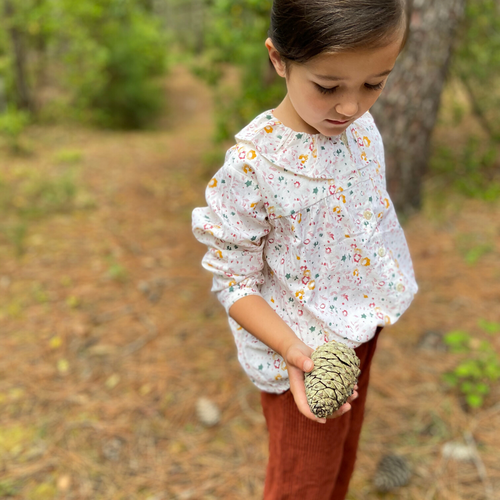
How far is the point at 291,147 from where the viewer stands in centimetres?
106

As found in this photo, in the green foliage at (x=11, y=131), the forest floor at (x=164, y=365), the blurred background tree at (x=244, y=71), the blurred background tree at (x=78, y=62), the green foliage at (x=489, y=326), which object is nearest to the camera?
the forest floor at (x=164, y=365)

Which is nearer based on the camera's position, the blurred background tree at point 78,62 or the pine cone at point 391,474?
the pine cone at point 391,474

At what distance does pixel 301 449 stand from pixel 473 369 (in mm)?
1478

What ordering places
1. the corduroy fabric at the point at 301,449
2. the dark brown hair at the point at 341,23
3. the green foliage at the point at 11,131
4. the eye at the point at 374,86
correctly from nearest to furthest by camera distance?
the dark brown hair at the point at 341,23 → the eye at the point at 374,86 → the corduroy fabric at the point at 301,449 → the green foliage at the point at 11,131

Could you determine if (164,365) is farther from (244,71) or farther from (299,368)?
(244,71)

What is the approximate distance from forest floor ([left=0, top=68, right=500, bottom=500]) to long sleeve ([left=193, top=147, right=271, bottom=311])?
4.17 feet

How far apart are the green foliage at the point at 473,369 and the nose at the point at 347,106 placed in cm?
182

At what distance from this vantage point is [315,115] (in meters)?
1.00

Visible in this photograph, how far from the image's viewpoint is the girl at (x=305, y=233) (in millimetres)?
947

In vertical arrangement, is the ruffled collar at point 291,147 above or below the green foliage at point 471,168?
above

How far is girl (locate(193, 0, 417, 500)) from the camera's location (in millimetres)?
947

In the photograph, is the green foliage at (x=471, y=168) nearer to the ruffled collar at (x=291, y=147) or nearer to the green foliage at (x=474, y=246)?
the green foliage at (x=474, y=246)

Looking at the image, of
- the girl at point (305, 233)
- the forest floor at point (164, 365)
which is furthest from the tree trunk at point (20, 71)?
the girl at point (305, 233)

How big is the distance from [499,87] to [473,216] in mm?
1698
